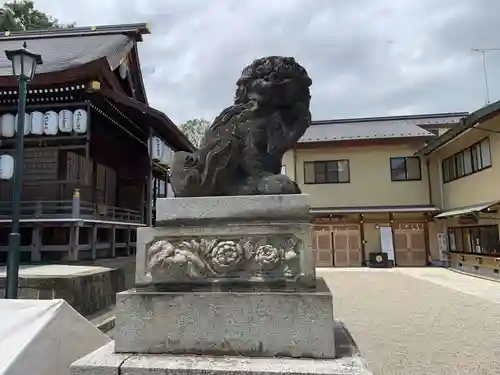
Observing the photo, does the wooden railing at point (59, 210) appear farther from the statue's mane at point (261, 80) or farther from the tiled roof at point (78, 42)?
the statue's mane at point (261, 80)

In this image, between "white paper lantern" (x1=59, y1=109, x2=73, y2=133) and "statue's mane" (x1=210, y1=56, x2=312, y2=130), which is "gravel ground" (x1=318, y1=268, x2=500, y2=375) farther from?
"white paper lantern" (x1=59, y1=109, x2=73, y2=133)

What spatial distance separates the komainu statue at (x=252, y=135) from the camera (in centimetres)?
248

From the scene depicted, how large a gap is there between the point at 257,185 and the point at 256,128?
1.32 ft

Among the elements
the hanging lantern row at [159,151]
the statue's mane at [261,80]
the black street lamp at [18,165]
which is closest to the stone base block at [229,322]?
the statue's mane at [261,80]

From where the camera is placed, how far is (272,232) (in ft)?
7.23

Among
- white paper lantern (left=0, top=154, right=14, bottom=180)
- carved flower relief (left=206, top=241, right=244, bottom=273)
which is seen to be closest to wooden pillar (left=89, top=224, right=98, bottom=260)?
white paper lantern (left=0, top=154, right=14, bottom=180)

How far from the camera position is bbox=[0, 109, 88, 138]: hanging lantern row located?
949 cm

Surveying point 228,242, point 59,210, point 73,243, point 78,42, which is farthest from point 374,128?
point 228,242

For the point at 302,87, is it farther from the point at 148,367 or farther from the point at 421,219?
the point at 421,219

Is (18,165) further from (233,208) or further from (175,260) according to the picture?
(233,208)

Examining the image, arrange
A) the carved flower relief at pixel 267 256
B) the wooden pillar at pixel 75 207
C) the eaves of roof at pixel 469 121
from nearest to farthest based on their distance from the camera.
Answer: the carved flower relief at pixel 267 256, the wooden pillar at pixel 75 207, the eaves of roof at pixel 469 121

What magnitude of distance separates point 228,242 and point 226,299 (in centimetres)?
31

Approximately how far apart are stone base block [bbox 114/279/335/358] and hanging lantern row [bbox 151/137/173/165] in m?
9.91

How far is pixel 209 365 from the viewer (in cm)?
196
